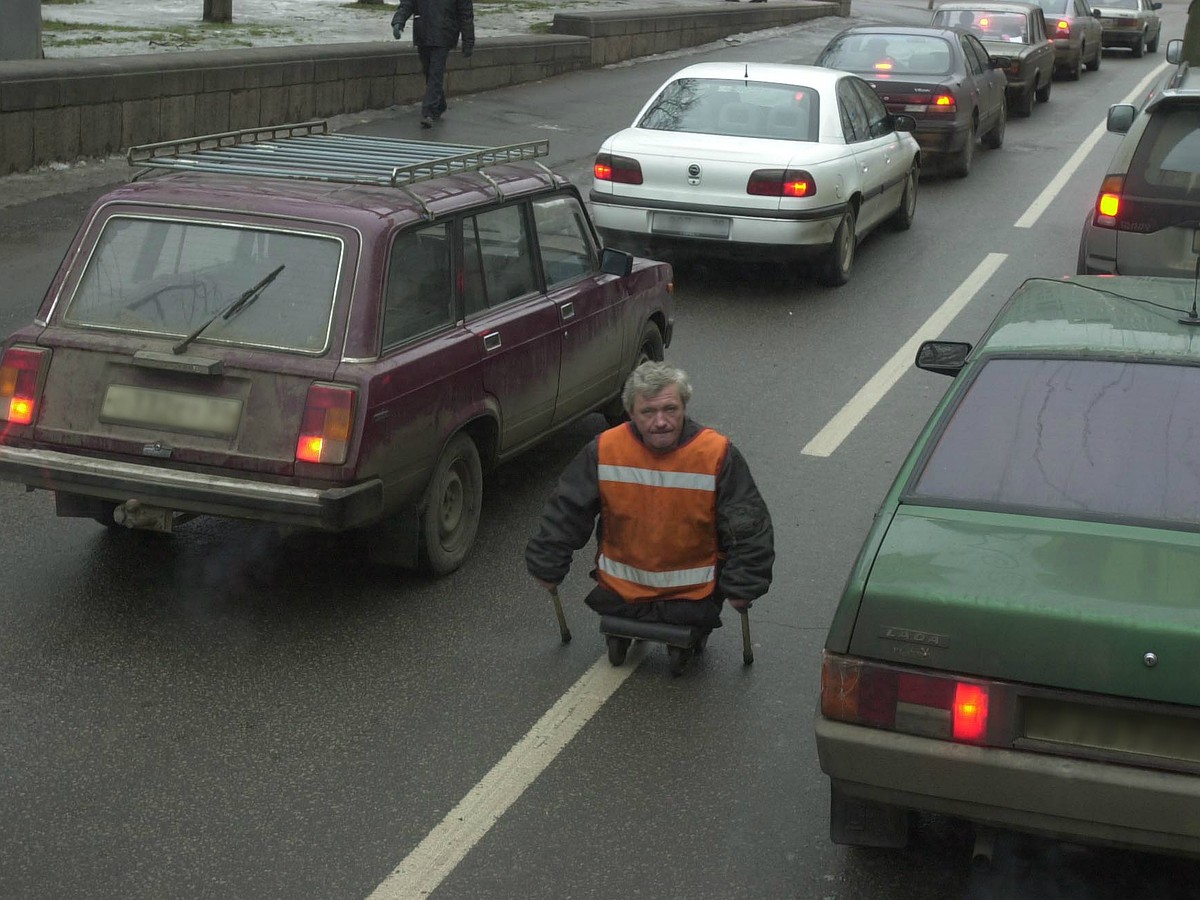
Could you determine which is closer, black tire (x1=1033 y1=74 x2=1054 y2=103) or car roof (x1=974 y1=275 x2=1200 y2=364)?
car roof (x1=974 y1=275 x2=1200 y2=364)

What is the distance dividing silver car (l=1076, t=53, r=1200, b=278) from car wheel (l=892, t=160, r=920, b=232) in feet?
16.3

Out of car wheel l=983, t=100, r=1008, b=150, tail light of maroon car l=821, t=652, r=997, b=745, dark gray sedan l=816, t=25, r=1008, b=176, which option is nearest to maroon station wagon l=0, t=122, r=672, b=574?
tail light of maroon car l=821, t=652, r=997, b=745

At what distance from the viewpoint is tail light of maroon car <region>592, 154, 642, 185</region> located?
11938 millimetres

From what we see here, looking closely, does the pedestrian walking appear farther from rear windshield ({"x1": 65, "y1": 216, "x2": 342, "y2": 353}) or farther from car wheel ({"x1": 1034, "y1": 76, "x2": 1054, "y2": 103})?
rear windshield ({"x1": 65, "y1": 216, "x2": 342, "y2": 353})

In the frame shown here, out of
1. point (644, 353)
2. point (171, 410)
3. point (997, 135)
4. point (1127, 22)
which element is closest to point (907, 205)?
point (997, 135)

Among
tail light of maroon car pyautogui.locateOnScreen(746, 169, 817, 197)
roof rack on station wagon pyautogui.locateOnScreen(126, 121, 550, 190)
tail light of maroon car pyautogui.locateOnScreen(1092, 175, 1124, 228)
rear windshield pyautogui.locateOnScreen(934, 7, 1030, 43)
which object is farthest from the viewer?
rear windshield pyautogui.locateOnScreen(934, 7, 1030, 43)

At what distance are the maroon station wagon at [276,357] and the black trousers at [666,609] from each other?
3.00 feet

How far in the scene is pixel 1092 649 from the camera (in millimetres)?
3693

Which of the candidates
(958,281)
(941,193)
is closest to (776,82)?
(958,281)

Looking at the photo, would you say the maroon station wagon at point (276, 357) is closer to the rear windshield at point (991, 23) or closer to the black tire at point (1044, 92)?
the rear windshield at point (991, 23)

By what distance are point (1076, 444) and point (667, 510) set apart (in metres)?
1.48

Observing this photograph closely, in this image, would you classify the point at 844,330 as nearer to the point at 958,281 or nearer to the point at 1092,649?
the point at 958,281

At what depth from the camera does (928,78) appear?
17.3 m

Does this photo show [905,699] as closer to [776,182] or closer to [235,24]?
[776,182]
